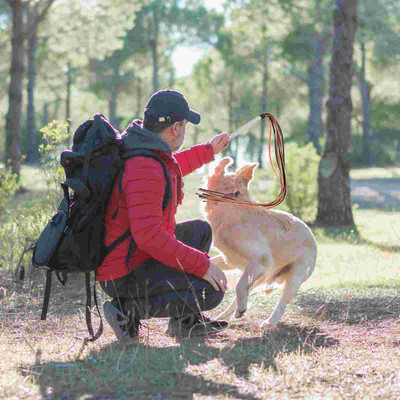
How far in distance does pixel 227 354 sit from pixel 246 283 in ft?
2.17

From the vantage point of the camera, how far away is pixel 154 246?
347 centimetres

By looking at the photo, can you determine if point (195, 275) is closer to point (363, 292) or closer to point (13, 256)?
point (363, 292)

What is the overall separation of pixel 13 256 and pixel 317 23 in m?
20.7

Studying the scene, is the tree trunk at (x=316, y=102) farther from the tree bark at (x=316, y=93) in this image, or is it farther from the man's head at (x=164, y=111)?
the man's head at (x=164, y=111)

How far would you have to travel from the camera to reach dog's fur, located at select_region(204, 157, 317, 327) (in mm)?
4270

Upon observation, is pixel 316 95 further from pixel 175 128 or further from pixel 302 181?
pixel 175 128

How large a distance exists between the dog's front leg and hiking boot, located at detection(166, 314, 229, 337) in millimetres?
194

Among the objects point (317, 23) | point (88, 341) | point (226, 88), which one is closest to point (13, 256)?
point (88, 341)

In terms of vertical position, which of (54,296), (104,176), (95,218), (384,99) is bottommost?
(54,296)

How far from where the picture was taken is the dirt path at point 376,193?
16.3 metres

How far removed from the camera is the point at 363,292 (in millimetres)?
5449

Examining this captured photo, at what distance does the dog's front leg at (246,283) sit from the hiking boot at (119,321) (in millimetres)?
711

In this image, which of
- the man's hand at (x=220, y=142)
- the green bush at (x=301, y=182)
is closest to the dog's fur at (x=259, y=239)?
the man's hand at (x=220, y=142)

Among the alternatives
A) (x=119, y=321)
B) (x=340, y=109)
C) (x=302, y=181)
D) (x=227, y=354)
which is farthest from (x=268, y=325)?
(x=302, y=181)
